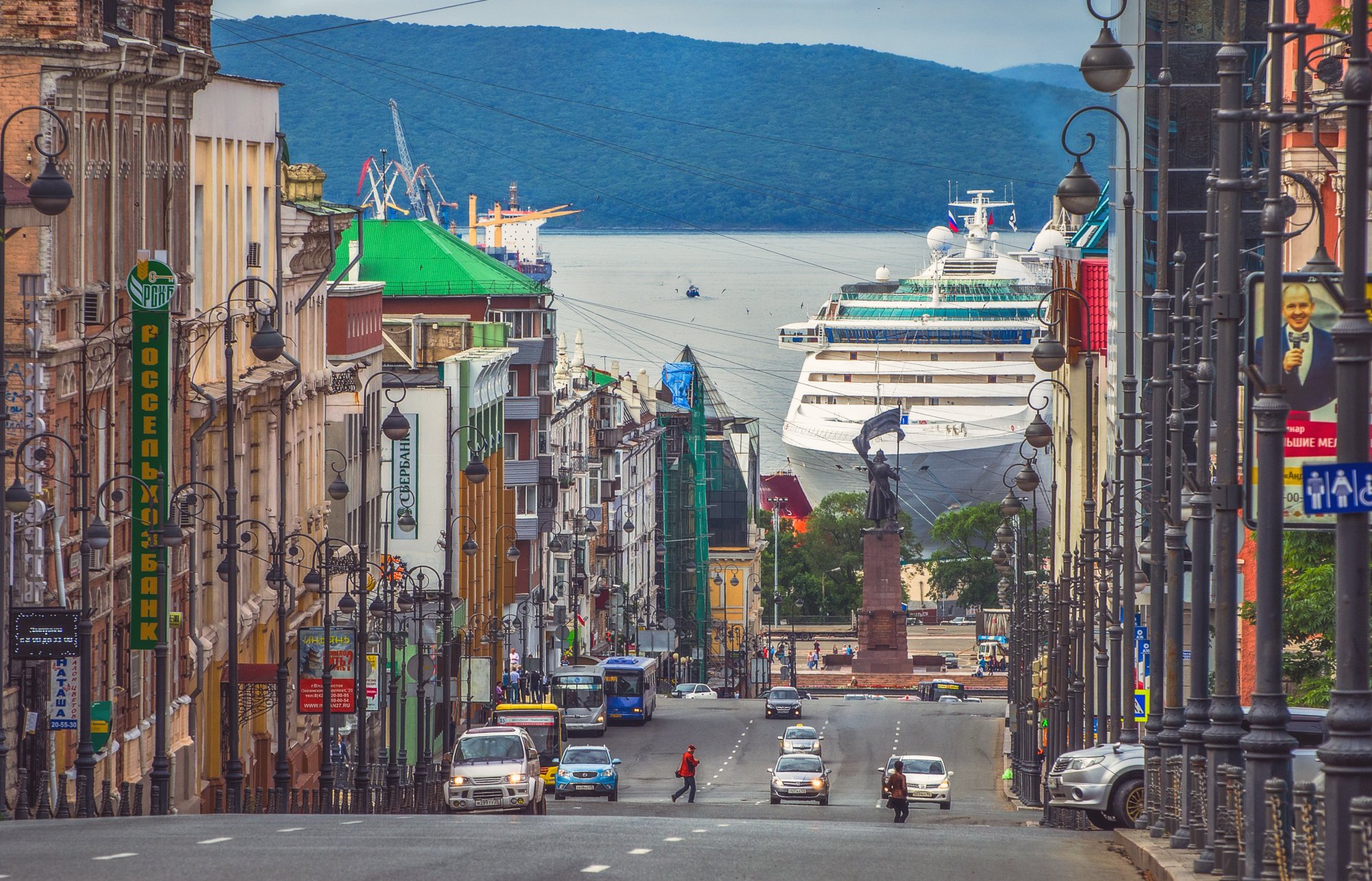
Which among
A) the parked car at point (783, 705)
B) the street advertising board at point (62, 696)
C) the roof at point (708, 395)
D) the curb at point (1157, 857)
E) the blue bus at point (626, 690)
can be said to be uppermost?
the roof at point (708, 395)

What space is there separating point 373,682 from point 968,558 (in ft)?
360

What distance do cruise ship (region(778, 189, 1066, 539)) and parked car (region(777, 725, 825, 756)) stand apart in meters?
112

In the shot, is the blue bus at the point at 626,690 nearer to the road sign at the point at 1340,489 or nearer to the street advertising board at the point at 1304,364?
the street advertising board at the point at 1304,364

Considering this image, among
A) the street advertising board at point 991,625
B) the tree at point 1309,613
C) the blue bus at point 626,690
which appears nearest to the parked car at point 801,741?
the blue bus at point 626,690

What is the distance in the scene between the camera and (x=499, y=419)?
89.8m

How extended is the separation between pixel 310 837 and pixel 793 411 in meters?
160

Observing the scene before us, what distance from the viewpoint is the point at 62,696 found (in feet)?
101

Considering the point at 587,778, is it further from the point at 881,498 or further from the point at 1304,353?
the point at 881,498

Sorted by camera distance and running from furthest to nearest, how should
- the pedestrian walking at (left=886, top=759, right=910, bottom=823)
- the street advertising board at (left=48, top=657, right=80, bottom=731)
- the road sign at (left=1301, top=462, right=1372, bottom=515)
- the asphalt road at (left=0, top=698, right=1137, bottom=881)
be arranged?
the pedestrian walking at (left=886, top=759, right=910, bottom=823) < the street advertising board at (left=48, top=657, right=80, bottom=731) < the asphalt road at (left=0, top=698, right=1137, bottom=881) < the road sign at (left=1301, top=462, right=1372, bottom=515)

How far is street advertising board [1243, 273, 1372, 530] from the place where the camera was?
15.1 m

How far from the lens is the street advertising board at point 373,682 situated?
46.7m

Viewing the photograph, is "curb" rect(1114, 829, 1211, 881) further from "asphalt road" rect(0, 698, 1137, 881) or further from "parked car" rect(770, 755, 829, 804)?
"parked car" rect(770, 755, 829, 804)

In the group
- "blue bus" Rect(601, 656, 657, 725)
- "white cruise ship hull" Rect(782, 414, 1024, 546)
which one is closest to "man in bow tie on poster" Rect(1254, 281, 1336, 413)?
"blue bus" Rect(601, 656, 657, 725)

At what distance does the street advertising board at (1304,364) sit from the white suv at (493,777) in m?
20.8
